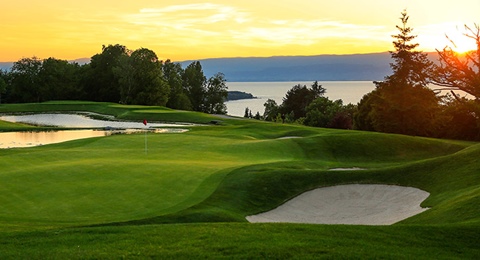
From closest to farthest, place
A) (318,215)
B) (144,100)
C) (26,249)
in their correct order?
1. (26,249)
2. (318,215)
3. (144,100)

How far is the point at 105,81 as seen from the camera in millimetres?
124438

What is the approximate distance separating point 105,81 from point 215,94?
96.8 ft

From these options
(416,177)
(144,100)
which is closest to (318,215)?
(416,177)

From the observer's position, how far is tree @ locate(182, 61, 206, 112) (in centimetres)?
13925

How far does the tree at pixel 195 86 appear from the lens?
457 feet

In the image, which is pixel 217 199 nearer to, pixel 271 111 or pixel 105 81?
pixel 105 81

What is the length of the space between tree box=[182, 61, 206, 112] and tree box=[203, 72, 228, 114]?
1.51 meters

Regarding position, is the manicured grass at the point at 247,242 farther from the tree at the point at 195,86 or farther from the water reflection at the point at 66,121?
the tree at the point at 195,86

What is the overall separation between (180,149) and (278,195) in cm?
1293

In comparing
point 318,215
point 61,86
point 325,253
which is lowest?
point 318,215

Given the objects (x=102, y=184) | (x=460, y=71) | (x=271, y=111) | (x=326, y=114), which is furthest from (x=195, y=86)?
(x=460, y=71)

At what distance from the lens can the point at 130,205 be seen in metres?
17.9

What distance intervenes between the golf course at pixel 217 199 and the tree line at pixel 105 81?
75353 mm

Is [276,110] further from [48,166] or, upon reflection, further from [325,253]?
[325,253]
